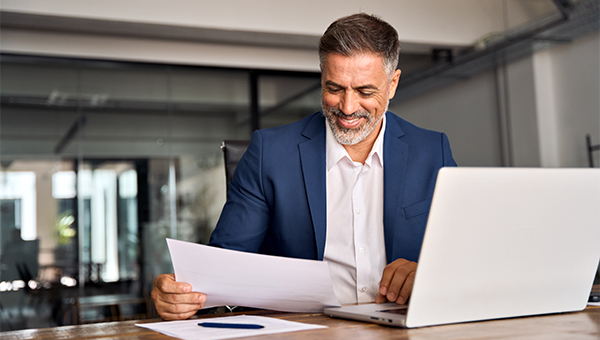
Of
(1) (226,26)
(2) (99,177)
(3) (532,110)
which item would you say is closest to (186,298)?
(1) (226,26)

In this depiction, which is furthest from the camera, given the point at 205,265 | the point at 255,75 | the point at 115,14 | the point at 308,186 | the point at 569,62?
the point at 255,75

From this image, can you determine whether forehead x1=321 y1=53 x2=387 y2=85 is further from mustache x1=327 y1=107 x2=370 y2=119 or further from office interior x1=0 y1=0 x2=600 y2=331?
office interior x1=0 y1=0 x2=600 y2=331

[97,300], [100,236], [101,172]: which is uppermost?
[101,172]

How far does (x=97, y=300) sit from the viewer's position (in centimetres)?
478

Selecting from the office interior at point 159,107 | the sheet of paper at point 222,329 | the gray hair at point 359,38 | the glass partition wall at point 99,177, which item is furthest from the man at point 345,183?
the glass partition wall at point 99,177

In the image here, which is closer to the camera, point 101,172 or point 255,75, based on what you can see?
point 101,172

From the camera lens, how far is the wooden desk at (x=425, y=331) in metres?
0.80

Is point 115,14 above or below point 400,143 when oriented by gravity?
above

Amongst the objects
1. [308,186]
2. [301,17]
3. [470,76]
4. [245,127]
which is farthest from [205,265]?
[470,76]

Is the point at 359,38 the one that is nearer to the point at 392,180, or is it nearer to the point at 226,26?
the point at 392,180

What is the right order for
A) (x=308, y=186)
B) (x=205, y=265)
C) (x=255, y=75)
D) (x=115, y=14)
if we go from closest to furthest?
1. (x=205, y=265)
2. (x=308, y=186)
3. (x=115, y=14)
4. (x=255, y=75)

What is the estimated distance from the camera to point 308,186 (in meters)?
1.50

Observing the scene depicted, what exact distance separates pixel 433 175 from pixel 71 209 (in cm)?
403

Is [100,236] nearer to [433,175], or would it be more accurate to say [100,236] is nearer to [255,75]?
[255,75]
